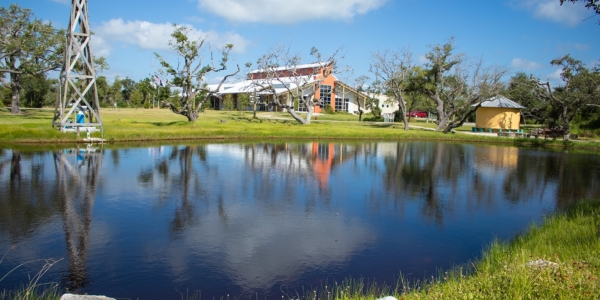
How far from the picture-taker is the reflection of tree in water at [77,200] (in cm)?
731

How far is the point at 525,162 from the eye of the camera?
2288 centimetres

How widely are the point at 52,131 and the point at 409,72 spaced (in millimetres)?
29522

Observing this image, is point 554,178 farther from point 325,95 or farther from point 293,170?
point 325,95

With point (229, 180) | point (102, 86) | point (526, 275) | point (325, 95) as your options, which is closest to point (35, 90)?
point (102, 86)

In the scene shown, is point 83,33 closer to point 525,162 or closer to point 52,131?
point 52,131

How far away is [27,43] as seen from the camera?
3653 centimetres

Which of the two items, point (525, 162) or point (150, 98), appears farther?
point (150, 98)

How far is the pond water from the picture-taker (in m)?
7.40

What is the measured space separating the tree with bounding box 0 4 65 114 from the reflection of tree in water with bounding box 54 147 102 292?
2091cm

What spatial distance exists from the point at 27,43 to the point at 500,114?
41.4m

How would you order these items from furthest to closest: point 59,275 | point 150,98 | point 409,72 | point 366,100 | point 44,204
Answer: point 150,98
point 366,100
point 409,72
point 44,204
point 59,275

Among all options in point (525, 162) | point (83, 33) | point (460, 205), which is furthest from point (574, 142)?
point (83, 33)

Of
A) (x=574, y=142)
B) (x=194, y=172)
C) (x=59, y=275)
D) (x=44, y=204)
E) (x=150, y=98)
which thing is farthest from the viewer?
(x=150, y=98)

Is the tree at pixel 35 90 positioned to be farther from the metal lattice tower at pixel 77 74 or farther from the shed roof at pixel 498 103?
the shed roof at pixel 498 103
